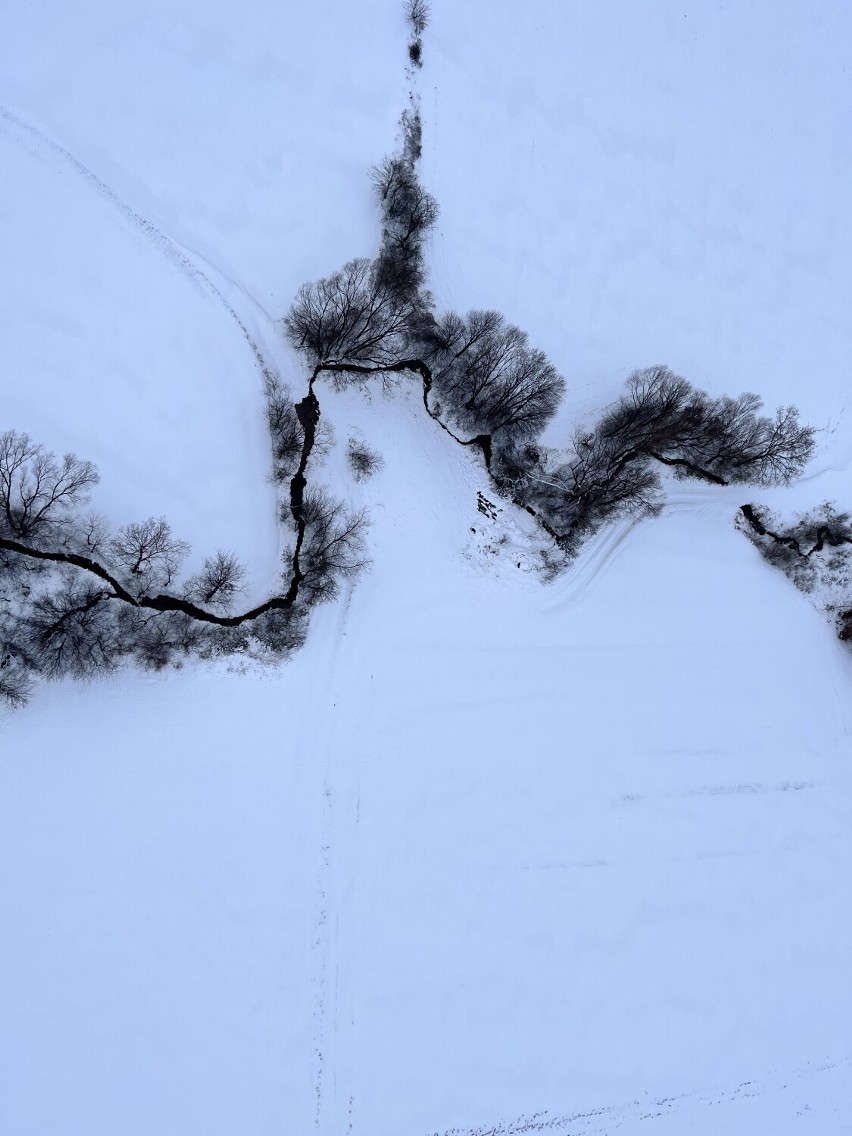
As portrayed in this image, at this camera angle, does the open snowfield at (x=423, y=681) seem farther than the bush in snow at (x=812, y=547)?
No

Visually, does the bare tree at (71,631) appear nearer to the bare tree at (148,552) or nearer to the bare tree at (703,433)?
the bare tree at (148,552)

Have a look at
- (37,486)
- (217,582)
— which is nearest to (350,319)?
(217,582)

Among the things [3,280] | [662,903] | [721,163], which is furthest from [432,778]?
[721,163]

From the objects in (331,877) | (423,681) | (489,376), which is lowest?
(331,877)

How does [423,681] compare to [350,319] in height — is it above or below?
below

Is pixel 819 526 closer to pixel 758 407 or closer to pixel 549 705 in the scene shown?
pixel 758 407

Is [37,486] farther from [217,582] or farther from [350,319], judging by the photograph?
[350,319]

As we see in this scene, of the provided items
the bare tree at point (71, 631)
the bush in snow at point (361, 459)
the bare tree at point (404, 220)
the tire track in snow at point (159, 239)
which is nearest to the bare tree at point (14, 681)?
the bare tree at point (71, 631)
